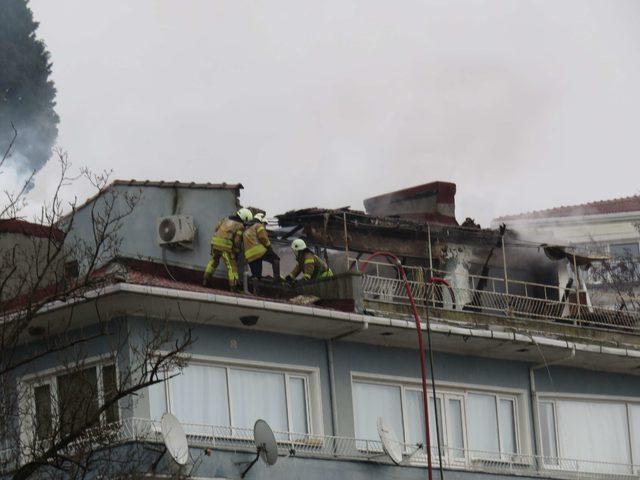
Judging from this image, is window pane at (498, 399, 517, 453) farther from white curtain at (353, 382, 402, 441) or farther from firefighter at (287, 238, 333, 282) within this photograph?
firefighter at (287, 238, 333, 282)

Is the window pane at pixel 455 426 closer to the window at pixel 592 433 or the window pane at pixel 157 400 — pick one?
the window at pixel 592 433

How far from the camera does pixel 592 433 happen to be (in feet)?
129

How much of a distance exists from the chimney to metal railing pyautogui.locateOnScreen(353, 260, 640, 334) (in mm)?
1828

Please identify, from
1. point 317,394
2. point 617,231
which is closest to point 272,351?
point 317,394

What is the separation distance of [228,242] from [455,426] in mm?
5853

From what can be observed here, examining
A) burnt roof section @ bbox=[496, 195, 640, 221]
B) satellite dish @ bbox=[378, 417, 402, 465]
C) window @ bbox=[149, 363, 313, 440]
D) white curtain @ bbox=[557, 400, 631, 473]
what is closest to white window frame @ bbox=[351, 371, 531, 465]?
white curtain @ bbox=[557, 400, 631, 473]

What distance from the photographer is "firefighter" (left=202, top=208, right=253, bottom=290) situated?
1342 inches

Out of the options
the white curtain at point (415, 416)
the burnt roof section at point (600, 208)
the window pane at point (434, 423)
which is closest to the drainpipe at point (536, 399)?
the window pane at point (434, 423)

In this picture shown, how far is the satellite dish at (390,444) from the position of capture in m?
32.4

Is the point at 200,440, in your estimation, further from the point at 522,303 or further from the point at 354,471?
the point at 522,303

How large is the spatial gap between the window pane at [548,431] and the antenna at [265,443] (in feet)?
31.2

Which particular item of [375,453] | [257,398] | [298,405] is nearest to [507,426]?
[375,453]

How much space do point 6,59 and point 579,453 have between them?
56.9 metres

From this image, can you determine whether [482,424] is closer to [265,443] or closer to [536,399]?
[536,399]
